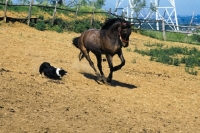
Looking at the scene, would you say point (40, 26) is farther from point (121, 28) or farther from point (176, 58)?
point (121, 28)

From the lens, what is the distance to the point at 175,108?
10.9m

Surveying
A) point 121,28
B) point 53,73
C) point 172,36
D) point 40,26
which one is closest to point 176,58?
point 40,26

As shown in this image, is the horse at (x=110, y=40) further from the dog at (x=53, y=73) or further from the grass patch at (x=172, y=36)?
the grass patch at (x=172, y=36)

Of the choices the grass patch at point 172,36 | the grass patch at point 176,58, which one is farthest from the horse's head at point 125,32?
the grass patch at point 172,36

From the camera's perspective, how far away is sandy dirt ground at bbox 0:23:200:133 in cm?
824

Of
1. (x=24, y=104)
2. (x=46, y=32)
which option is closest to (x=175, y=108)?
(x=24, y=104)

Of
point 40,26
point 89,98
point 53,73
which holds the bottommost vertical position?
point 40,26

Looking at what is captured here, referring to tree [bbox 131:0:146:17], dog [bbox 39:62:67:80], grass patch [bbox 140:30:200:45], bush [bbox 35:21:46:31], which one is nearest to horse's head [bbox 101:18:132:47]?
dog [bbox 39:62:67:80]

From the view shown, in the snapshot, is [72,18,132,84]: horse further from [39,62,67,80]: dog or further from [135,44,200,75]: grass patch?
[135,44,200,75]: grass patch

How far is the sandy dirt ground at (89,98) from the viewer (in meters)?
8.24

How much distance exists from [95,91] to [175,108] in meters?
1.93

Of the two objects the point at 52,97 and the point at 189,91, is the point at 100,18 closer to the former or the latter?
the point at 189,91

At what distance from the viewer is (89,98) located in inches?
417

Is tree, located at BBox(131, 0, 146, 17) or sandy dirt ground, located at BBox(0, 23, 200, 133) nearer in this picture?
sandy dirt ground, located at BBox(0, 23, 200, 133)
